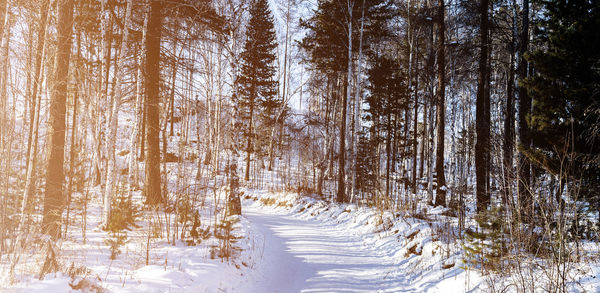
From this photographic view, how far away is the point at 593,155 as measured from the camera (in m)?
6.17

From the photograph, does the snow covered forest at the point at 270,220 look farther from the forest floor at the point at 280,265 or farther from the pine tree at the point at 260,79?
A: the pine tree at the point at 260,79

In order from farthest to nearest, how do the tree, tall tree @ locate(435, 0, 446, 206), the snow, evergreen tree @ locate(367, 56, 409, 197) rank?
1. evergreen tree @ locate(367, 56, 409, 197)
2. tall tree @ locate(435, 0, 446, 206)
3. the tree
4. the snow

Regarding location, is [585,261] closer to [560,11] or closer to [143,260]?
[143,260]

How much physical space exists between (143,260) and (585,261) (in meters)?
6.23

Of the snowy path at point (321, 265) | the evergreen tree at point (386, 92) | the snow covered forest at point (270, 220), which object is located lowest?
the snowy path at point (321, 265)

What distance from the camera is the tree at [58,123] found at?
5055mm

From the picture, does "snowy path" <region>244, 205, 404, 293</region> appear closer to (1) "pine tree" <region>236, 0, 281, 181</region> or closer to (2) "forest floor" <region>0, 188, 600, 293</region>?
(2) "forest floor" <region>0, 188, 600, 293</region>

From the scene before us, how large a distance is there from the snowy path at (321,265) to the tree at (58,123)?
161 inches

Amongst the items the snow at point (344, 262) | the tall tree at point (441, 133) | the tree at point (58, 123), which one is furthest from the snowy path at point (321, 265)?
the tall tree at point (441, 133)

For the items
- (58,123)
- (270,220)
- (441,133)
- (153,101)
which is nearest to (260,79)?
(153,101)

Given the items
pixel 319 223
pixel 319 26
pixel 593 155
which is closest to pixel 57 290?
pixel 319 223

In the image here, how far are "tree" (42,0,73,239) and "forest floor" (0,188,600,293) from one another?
2.77 ft

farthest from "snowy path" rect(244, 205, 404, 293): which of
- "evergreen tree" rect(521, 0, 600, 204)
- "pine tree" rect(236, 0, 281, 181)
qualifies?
"pine tree" rect(236, 0, 281, 181)

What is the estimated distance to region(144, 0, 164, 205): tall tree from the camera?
8.13 metres
